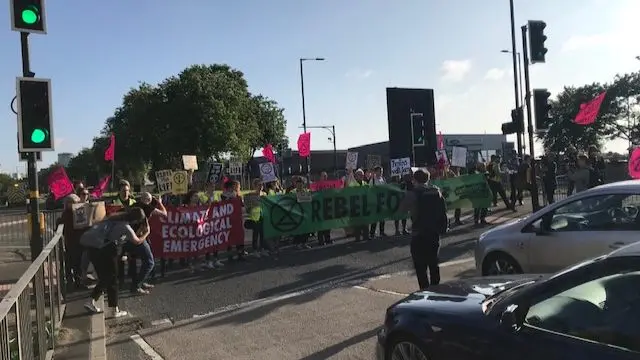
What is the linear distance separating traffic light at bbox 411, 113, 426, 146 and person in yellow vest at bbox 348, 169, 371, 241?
8.85 meters

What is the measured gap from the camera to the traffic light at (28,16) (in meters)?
7.79

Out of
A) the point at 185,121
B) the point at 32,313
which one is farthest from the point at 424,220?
the point at 185,121

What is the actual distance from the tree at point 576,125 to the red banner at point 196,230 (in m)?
69.8

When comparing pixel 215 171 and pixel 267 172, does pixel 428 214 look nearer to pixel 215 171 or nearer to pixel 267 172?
pixel 267 172

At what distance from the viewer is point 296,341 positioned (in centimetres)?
680

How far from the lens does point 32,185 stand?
27.0 ft

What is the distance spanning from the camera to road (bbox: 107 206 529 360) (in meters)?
6.70

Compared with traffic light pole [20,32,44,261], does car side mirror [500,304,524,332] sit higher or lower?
lower

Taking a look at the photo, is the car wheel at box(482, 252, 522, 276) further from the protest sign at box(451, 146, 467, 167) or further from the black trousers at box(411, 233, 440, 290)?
the protest sign at box(451, 146, 467, 167)

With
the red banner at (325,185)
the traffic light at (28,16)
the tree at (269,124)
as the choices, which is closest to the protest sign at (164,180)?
the red banner at (325,185)

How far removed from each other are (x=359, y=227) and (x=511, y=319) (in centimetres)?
1119

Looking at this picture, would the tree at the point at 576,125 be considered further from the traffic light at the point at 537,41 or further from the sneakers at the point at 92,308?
the sneakers at the point at 92,308

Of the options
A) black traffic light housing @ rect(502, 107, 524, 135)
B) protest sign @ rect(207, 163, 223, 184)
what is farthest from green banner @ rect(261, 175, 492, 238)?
protest sign @ rect(207, 163, 223, 184)

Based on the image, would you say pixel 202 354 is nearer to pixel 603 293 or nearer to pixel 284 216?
pixel 603 293
